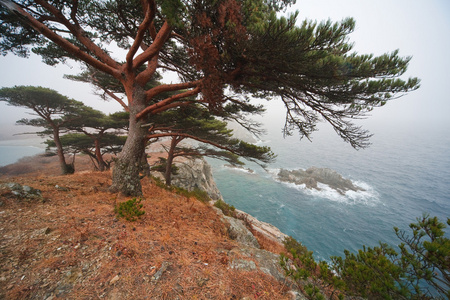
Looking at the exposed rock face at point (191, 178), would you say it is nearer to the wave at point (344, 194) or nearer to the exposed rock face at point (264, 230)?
the exposed rock face at point (264, 230)

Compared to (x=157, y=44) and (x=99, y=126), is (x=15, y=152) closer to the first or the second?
(x=99, y=126)


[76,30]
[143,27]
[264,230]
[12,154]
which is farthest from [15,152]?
[143,27]

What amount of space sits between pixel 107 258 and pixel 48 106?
1392 cm

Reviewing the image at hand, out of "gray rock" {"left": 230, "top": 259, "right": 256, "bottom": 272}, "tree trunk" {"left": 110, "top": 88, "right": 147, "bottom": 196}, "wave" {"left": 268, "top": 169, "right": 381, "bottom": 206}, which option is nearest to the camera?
"gray rock" {"left": 230, "top": 259, "right": 256, "bottom": 272}

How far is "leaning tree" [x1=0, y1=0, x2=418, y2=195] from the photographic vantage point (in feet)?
9.75

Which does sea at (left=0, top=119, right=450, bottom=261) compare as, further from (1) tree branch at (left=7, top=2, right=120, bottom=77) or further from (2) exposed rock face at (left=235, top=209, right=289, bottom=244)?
(1) tree branch at (left=7, top=2, right=120, bottom=77)

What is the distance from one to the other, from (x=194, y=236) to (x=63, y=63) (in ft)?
27.9

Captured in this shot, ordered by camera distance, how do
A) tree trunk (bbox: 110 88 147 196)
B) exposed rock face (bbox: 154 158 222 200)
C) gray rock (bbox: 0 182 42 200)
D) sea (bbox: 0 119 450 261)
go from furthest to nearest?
sea (bbox: 0 119 450 261)
exposed rock face (bbox: 154 158 222 200)
tree trunk (bbox: 110 88 147 196)
gray rock (bbox: 0 182 42 200)

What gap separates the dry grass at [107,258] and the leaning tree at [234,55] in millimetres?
1858

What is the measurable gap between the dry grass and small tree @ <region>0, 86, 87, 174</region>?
10242 mm

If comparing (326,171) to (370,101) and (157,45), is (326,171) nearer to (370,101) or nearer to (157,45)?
(370,101)

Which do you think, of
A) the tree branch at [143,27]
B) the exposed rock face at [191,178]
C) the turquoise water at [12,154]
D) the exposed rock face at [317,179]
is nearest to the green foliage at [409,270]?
the tree branch at [143,27]

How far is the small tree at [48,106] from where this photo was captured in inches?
381

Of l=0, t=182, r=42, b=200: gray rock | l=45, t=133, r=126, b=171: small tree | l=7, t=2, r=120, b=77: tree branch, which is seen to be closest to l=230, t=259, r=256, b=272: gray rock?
l=0, t=182, r=42, b=200: gray rock
